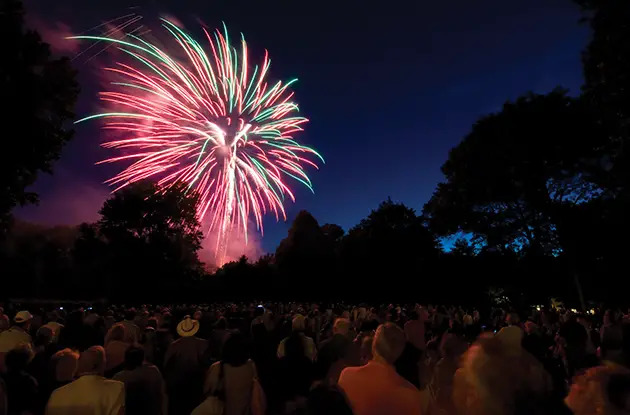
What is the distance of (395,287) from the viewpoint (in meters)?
38.6

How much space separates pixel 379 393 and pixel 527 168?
31.4 meters

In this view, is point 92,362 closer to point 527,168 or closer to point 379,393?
point 379,393

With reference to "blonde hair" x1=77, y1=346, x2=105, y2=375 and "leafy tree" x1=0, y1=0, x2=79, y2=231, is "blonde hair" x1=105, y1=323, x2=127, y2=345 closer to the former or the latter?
"blonde hair" x1=77, y1=346, x2=105, y2=375

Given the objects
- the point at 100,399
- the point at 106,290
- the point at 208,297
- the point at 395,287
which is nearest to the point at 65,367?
the point at 100,399

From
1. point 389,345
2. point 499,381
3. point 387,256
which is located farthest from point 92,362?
point 387,256

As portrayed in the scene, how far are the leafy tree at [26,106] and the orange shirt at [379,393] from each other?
72.5 ft

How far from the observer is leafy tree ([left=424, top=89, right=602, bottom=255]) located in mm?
29656

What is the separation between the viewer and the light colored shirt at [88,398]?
3.66 m

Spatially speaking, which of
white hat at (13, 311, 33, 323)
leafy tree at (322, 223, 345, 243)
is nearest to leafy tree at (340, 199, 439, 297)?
leafy tree at (322, 223, 345, 243)

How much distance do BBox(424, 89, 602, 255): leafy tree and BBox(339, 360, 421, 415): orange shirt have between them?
30.3m

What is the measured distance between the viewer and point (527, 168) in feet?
101

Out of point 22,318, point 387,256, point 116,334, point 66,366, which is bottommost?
point 66,366

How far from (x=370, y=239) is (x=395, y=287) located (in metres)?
5.04

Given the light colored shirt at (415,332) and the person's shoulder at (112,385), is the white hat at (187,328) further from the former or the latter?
the light colored shirt at (415,332)
